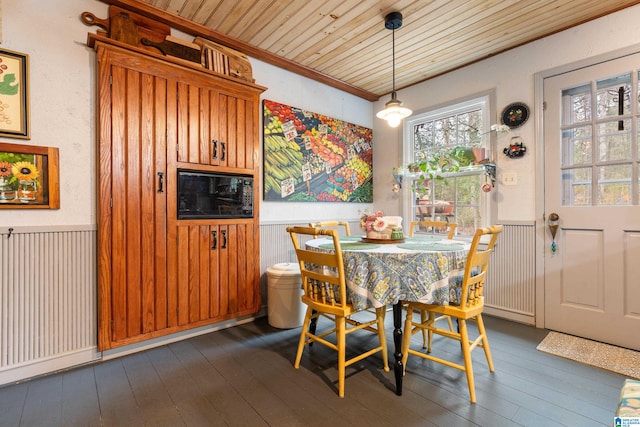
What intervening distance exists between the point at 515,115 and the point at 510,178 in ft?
1.95

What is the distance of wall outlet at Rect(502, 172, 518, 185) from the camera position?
293 centimetres

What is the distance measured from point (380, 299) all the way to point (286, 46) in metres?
2.48

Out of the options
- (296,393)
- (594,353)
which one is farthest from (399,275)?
(594,353)

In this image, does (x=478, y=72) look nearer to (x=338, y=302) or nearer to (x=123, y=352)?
(x=338, y=302)

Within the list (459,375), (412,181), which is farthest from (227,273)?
(412,181)

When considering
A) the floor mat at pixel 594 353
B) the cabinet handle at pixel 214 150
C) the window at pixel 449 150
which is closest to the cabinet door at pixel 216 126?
the cabinet handle at pixel 214 150

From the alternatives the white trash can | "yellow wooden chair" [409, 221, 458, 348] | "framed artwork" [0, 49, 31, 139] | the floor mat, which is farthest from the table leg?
"framed artwork" [0, 49, 31, 139]

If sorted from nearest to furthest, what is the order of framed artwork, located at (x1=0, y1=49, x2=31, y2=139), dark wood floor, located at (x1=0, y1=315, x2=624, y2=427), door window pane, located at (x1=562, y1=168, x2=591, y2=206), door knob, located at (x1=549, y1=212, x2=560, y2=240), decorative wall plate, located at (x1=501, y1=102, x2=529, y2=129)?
dark wood floor, located at (x1=0, y1=315, x2=624, y2=427), framed artwork, located at (x1=0, y1=49, x2=31, y2=139), door window pane, located at (x1=562, y1=168, x2=591, y2=206), door knob, located at (x1=549, y1=212, x2=560, y2=240), decorative wall plate, located at (x1=501, y1=102, x2=529, y2=129)

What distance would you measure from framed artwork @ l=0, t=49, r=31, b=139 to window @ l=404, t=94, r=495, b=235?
11.6 ft

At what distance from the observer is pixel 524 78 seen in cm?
288

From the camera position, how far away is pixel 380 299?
1.71 meters

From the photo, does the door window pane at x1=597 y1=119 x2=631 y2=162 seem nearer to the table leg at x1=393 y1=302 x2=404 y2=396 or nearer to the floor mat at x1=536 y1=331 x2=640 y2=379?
the floor mat at x1=536 y1=331 x2=640 y2=379

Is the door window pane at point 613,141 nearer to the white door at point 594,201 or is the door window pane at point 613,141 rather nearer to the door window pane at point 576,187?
the white door at point 594,201

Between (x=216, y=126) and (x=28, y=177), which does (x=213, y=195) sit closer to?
(x=216, y=126)
